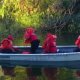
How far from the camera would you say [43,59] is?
51.0 feet

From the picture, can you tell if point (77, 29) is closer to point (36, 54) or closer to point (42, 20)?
point (42, 20)

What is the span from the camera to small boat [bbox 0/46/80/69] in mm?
15422

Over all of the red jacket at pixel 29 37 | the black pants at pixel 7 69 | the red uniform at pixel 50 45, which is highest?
the red jacket at pixel 29 37

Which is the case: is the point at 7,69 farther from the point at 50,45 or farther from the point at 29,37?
the point at 50,45

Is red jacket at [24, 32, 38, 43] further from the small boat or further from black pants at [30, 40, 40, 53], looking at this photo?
the small boat

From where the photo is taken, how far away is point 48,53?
15867 millimetres

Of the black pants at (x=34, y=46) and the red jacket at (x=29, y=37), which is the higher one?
the red jacket at (x=29, y=37)

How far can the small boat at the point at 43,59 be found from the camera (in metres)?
15.4

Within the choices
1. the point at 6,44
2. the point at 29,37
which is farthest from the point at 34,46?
the point at 6,44

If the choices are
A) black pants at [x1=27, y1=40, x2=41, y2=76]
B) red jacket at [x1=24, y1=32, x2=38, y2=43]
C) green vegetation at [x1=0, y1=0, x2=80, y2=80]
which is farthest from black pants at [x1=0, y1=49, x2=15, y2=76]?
green vegetation at [x1=0, y1=0, x2=80, y2=80]

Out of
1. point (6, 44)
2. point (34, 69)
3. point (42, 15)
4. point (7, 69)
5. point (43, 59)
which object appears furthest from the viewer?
point (42, 15)

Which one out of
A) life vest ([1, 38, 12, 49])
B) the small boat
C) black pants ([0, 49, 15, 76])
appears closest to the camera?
black pants ([0, 49, 15, 76])

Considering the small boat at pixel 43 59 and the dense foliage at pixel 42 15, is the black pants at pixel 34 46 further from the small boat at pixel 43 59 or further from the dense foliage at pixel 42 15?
the dense foliage at pixel 42 15

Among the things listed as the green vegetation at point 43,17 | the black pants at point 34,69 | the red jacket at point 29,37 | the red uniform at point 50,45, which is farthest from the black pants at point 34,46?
the green vegetation at point 43,17
